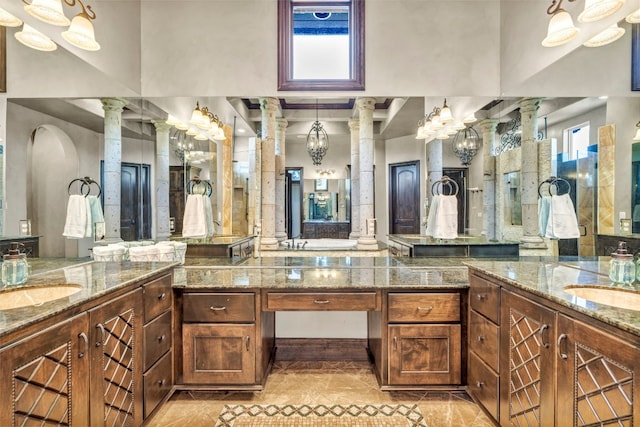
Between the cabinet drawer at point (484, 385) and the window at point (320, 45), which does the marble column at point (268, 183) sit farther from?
the cabinet drawer at point (484, 385)

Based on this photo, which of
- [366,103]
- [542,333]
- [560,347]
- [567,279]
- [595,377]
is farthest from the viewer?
[366,103]

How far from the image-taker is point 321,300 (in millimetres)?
2084

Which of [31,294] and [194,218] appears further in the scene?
[194,218]

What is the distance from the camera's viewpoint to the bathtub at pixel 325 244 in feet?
10.3

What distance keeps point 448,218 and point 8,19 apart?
3087mm

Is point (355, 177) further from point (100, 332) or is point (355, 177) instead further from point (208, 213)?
point (100, 332)

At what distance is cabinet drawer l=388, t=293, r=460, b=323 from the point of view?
6.79 ft

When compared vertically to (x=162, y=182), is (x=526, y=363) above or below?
below

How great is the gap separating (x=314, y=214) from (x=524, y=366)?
2.60 meters

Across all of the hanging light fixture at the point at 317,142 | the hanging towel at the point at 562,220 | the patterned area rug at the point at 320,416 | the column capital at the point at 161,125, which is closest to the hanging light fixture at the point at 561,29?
the hanging towel at the point at 562,220

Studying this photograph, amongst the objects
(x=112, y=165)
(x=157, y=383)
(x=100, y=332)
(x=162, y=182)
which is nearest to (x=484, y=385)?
(x=157, y=383)

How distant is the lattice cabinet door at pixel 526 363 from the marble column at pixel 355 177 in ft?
5.35

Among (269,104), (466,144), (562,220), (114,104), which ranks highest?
(269,104)

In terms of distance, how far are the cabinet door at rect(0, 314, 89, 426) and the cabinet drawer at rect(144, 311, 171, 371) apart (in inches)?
18.7
